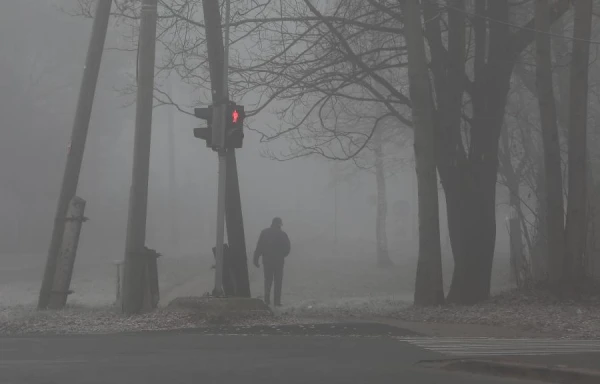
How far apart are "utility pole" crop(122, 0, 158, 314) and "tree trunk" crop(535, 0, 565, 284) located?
6332mm

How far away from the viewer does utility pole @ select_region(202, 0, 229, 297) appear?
13555 millimetres

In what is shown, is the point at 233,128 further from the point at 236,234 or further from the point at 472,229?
the point at 472,229

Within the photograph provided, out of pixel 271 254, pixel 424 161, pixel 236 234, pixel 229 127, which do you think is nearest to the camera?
pixel 229 127

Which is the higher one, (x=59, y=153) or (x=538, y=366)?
(x=59, y=153)

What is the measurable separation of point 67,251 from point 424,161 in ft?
20.3

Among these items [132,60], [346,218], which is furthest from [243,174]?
[132,60]

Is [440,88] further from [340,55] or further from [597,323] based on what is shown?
[597,323]

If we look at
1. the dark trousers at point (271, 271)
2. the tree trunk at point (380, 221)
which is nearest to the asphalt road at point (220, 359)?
the dark trousers at point (271, 271)

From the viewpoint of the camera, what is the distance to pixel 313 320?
13367mm

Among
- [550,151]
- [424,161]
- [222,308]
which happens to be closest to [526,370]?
[222,308]

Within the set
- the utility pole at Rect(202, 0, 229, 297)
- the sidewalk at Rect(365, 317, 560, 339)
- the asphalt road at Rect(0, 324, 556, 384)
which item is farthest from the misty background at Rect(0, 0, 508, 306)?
the asphalt road at Rect(0, 324, 556, 384)

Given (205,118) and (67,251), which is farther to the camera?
(67,251)

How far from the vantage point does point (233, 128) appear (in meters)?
13.8

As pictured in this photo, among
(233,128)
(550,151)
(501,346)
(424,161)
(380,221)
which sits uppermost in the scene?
(380,221)
